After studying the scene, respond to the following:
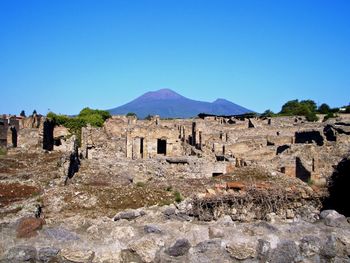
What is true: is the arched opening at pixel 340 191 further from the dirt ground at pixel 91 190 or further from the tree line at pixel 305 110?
the tree line at pixel 305 110

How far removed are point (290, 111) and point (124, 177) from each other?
254 feet

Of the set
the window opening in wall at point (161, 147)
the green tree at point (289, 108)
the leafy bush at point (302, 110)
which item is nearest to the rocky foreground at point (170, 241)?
the window opening in wall at point (161, 147)

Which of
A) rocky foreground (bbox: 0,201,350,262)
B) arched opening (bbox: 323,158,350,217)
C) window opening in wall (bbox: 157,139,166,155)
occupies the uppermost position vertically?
arched opening (bbox: 323,158,350,217)

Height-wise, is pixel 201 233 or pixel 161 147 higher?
pixel 201 233

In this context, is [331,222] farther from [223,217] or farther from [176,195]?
[176,195]

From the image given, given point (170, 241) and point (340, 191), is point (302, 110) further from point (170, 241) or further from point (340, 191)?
point (170, 241)

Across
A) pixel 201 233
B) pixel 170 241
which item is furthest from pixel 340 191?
pixel 170 241

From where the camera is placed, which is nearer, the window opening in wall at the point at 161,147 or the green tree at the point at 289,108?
the window opening in wall at the point at 161,147

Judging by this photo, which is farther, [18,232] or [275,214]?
[275,214]

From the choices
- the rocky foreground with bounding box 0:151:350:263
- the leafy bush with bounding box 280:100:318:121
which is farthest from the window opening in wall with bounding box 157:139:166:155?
the leafy bush with bounding box 280:100:318:121

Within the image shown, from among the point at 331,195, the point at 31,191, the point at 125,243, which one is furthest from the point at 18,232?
the point at 31,191

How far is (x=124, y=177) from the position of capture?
18375 mm

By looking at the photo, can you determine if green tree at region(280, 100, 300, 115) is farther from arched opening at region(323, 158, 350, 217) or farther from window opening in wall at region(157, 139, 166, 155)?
arched opening at region(323, 158, 350, 217)

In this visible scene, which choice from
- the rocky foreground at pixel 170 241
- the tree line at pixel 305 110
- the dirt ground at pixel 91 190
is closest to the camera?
the rocky foreground at pixel 170 241
